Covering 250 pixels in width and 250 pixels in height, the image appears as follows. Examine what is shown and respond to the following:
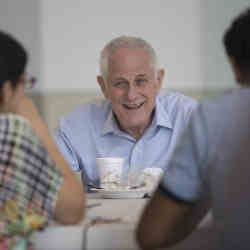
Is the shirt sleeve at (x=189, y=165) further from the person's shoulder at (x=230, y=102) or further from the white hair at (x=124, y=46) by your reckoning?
the white hair at (x=124, y=46)

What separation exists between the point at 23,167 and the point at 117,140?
115 cm

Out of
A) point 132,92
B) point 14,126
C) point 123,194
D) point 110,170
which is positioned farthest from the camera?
point 132,92

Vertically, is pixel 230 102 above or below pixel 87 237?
above

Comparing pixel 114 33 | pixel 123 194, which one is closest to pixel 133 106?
pixel 123 194

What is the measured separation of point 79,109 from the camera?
2.32 m

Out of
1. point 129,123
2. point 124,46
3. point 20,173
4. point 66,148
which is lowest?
point 66,148

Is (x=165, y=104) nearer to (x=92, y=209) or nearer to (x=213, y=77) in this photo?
(x=92, y=209)

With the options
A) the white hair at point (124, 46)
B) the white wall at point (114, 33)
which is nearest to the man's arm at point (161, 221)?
the white hair at point (124, 46)

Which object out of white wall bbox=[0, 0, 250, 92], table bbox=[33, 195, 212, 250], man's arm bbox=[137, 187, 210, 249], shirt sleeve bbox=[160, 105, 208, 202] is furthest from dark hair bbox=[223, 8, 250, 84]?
white wall bbox=[0, 0, 250, 92]

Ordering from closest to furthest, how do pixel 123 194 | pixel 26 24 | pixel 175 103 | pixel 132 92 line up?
pixel 123 194
pixel 132 92
pixel 175 103
pixel 26 24

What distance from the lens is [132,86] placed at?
7.07 ft

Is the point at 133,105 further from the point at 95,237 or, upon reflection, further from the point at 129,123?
the point at 95,237

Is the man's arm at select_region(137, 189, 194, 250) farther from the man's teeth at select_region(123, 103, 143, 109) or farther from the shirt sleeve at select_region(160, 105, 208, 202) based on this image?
the man's teeth at select_region(123, 103, 143, 109)

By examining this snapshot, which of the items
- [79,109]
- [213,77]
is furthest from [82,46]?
[79,109]
